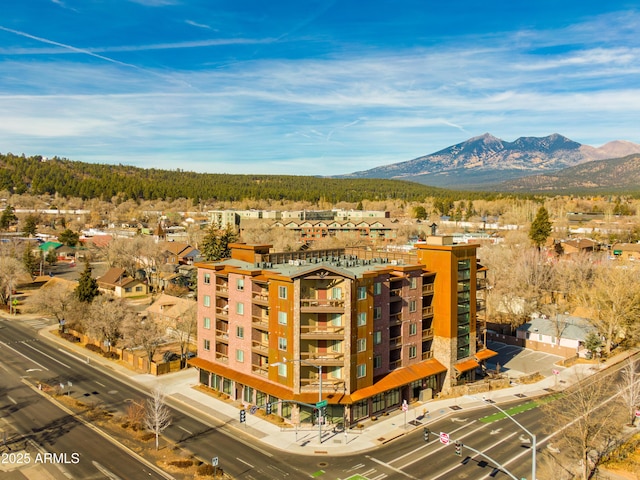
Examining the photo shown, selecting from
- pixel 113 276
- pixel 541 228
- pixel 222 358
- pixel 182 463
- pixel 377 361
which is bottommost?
pixel 182 463

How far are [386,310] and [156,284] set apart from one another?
84.5m

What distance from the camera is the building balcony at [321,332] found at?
49.2m

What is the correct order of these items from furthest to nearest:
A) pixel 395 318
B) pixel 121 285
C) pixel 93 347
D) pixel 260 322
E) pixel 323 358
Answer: pixel 121 285 < pixel 93 347 < pixel 395 318 < pixel 260 322 < pixel 323 358

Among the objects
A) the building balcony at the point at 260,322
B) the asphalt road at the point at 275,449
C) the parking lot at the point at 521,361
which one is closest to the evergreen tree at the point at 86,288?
the asphalt road at the point at 275,449

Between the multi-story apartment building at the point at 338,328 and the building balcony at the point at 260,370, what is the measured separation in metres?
0.12

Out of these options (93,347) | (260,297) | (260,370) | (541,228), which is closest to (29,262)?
(93,347)

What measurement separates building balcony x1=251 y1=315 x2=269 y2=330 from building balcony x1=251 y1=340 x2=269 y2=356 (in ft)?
6.79

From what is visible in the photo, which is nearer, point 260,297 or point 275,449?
point 275,449

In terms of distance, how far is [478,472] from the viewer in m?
41.3

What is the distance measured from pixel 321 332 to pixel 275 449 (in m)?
11.6

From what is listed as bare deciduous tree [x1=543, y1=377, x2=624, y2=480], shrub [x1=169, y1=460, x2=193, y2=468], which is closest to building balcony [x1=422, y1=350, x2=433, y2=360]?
bare deciduous tree [x1=543, y1=377, x2=624, y2=480]

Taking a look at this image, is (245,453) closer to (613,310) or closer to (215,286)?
(215,286)

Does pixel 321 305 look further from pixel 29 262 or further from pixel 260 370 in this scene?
pixel 29 262

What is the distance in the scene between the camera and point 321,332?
49719 mm
